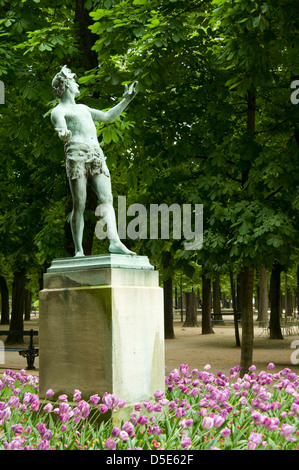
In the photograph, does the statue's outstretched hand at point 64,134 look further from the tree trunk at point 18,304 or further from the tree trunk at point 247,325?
the tree trunk at point 18,304

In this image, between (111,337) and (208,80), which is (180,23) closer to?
(208,80)

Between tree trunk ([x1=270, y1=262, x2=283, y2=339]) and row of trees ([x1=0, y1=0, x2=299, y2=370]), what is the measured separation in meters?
9.75

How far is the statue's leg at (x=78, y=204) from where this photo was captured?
6.81m

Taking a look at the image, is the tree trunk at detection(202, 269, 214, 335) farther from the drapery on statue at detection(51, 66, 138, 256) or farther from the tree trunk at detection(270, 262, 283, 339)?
the drapery on statue at detection(51, 66, 138, 256)

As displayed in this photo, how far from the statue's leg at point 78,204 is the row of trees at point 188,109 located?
2861 millimetres

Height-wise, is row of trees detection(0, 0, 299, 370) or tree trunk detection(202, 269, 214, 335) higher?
row of trees detection(0, 0, 299, 370)

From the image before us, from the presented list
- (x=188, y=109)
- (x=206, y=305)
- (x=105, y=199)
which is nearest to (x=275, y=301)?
(x=206, y=305)

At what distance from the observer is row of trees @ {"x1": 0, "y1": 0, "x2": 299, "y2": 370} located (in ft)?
31.9

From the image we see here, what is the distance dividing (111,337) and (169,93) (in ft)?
25.0

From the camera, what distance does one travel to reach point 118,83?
10.5 meters

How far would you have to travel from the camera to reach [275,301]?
23.0 m

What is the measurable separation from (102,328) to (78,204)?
153 centimetres

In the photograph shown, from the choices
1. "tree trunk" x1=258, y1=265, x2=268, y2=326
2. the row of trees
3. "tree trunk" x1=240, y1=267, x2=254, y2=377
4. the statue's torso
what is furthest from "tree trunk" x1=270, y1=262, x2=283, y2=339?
the statue's torso

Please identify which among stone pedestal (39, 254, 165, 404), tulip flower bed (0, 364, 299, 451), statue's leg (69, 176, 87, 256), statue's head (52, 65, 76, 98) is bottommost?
tulip flower bed (0, 364, 299, 451)
